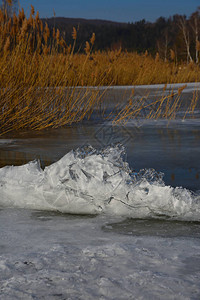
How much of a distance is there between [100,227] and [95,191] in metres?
0.29

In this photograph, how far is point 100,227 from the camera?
1625 mm

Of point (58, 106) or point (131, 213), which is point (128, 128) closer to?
point (58, 106)

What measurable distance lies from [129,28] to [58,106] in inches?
1838

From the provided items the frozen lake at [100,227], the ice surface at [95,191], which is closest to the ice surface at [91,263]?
the frozen lake at [100,227]

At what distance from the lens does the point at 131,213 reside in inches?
69.9

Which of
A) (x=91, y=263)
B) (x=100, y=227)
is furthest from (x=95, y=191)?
(x=91, y=263)

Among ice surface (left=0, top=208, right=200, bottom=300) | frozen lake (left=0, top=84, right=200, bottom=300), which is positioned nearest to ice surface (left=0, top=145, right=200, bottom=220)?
frozen lake (left=0, top=84, right=200, bottom=300)

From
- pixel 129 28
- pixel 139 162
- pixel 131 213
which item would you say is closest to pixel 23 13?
pixel 139 162

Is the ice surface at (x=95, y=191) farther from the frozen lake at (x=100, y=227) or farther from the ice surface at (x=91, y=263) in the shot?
the ice surface at (x=91, y=263)

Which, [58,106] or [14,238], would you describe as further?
[58,106]

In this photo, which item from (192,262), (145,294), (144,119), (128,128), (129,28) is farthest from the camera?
(129,28)

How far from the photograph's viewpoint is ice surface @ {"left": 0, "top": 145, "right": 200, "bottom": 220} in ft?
5.86

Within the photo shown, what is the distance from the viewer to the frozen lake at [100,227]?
1.13 m

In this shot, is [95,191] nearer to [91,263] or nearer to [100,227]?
[100,227]
